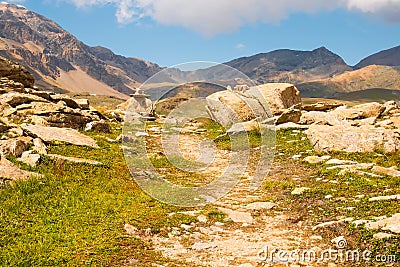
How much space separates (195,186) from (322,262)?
29.8 feet

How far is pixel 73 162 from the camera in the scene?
17.0 metres

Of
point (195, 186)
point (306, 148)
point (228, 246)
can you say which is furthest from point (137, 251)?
point (306, 148)

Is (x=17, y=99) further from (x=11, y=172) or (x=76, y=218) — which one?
(x=76, y=218)

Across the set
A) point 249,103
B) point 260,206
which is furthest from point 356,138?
point 249,103

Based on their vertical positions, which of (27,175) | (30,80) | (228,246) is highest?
(30,80)

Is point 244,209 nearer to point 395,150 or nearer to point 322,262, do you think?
point 322,262

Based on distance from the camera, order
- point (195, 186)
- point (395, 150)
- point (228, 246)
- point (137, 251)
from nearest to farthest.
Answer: point (137, 251), point (228, 246), point (195, 186), point (395, 150)

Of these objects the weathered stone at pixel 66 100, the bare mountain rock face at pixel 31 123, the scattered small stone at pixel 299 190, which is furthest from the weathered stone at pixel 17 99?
the scattered small stone at pixel 299 190

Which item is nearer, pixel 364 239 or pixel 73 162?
pixel 364 239

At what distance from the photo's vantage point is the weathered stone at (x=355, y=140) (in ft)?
66.3

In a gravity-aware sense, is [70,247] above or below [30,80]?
below

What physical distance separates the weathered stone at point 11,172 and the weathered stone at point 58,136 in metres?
6.40

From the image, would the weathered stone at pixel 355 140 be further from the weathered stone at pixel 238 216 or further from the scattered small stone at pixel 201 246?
the scattered small stone at pixel 201 246

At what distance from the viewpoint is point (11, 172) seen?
44.7 ft
